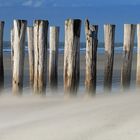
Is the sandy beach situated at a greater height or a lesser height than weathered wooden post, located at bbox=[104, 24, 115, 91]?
lesser

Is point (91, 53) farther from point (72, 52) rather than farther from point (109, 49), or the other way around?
point (109, 49)

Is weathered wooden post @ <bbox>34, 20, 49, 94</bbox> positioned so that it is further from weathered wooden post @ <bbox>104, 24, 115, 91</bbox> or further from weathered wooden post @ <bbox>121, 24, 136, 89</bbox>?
weathered wooden post @ <bbox>121, 24, 136, 89</bbox>

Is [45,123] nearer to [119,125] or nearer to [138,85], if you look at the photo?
[119,125]

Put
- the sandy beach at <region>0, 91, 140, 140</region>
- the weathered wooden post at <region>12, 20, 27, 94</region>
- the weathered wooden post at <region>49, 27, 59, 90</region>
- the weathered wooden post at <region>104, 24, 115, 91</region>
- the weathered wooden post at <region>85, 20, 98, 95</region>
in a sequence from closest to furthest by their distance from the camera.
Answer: the sandy beach at <region>0, 91, 140, 140</region>, the weathered wooden post at <region>85, 20, 98, 95</region>, the weathered wooden post at <region>104, 24, 115, 91</region>, the weathered wooden post at <region>12, 20, 27, 94</region>, the weathered wooden post at <region>49, 27, 59, 90</region>

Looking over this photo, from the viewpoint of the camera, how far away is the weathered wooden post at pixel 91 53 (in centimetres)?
1036

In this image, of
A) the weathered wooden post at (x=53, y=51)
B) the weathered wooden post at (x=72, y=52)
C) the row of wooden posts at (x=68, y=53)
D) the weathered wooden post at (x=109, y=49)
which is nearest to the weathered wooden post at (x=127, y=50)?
the row of wooden posts at (x=68, y=53)

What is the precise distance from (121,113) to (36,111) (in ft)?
5.81

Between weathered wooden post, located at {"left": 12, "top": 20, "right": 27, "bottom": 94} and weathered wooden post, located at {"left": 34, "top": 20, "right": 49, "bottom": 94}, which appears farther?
weathered wooden post, located at {"left": 12, "top": 20, "right": 27, "bottom": 94}

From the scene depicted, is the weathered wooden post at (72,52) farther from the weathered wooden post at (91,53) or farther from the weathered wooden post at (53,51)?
the weathered wooden post at (53,51)

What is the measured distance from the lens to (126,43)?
10.9 metres

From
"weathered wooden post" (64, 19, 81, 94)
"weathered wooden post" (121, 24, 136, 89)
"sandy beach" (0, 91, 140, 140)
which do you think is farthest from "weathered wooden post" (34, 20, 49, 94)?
"weathered wooden post" (121, 24, 136, 89)

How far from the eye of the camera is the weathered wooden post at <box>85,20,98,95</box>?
34.0 feet

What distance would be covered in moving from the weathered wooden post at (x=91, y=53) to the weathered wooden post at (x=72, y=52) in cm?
18

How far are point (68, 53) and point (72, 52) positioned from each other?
83 mm
